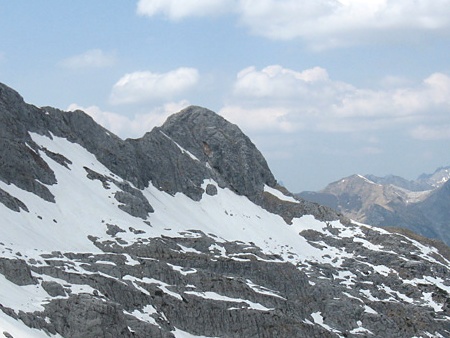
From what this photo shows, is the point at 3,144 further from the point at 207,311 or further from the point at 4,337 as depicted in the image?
the point at 4,337

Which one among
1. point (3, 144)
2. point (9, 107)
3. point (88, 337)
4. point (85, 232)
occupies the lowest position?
point (88, 337)

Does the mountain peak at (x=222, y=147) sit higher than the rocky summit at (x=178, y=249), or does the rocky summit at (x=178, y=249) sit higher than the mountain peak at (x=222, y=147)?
the mountain peak at (x=222, y=147)

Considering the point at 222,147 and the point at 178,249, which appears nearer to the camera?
the point at 178,249

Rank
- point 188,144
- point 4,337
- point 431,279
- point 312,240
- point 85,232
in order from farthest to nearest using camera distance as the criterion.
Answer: point 188,144 < point 312,240 < point 431,279 < point 85,232 < point 4,337

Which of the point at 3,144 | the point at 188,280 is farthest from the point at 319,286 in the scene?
the point at 3,144

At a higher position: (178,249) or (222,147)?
(222,147)

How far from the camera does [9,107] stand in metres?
120

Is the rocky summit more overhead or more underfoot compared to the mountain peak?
more underfoot

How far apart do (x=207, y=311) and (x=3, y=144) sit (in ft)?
159

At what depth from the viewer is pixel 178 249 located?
10206cm

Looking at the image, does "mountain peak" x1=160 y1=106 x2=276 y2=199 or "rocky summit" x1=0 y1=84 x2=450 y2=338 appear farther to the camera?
"mountain peak" x1=160 y1=106 x2=276 y2=199

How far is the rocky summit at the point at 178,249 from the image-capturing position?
7133cm

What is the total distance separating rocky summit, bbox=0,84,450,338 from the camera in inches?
2808

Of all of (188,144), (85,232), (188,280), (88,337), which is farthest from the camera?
(188,144)
